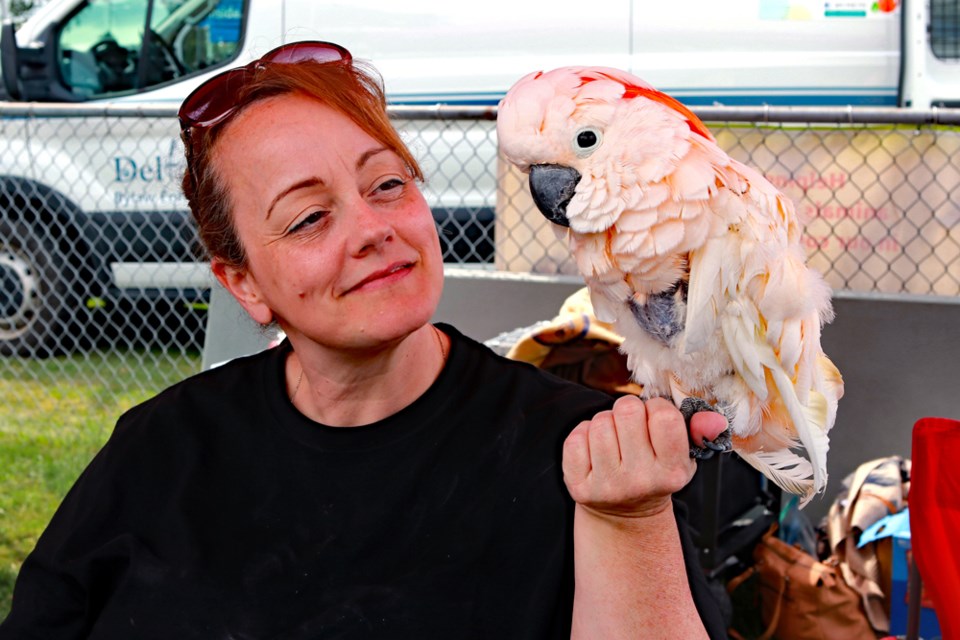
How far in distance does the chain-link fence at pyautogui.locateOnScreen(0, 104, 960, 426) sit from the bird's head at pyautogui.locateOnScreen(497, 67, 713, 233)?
1486mm

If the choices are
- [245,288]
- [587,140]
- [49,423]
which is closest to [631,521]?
[587,140]

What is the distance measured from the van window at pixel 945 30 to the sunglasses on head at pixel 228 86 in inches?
124

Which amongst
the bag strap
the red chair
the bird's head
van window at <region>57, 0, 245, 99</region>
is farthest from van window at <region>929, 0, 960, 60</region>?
the bird's head

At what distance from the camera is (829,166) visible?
2.60 metres

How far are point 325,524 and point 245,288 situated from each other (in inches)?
14.5

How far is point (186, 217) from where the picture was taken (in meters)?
4.18

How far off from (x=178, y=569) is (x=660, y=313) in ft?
2.31

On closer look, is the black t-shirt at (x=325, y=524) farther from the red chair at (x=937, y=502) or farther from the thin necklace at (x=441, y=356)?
the red chair at (x=937, y=502)

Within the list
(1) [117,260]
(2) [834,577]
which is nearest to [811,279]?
(2) [834,577]

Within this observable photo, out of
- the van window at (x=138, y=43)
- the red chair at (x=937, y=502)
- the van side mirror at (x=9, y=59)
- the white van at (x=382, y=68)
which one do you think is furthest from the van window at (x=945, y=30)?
the van side mirror at (x=9, y=59)

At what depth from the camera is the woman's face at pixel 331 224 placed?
3.79 ft

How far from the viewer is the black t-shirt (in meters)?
1.13

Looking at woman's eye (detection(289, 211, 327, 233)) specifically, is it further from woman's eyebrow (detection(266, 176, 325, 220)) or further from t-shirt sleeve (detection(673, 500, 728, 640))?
t-shirt sleeve (detection(673, 500, 728, 640))

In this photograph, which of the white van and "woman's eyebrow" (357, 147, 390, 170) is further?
the white van
